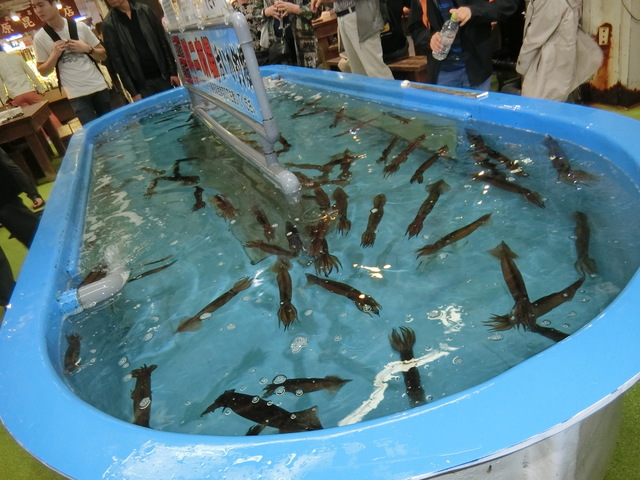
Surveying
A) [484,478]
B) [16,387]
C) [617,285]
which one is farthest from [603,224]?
[16,387]

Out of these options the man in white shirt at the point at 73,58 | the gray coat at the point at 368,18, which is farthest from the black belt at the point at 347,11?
the man in white shirt at the point at 73,58

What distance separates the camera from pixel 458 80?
356 centimetres

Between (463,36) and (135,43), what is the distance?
4.63m

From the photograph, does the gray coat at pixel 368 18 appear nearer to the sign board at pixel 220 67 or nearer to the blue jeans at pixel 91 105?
the sign board at pixel 220 67

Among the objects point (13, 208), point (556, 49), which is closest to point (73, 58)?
point (13, 208)

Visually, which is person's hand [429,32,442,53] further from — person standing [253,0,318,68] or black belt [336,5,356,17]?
person standing [253,0,318,68]

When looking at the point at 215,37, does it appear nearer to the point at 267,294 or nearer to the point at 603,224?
the point at 267,294

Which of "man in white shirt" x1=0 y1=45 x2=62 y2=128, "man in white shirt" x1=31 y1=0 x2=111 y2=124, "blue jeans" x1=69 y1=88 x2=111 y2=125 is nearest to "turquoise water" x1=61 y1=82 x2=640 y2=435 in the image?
"man in white shirt" x1=31 y1=0 x2=111 y2=124

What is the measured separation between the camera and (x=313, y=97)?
4.89 m

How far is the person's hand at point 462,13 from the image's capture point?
286 centimetres

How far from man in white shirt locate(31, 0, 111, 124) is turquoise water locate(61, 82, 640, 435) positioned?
3.32 metres

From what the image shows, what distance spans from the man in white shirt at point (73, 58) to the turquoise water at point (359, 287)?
332 cm

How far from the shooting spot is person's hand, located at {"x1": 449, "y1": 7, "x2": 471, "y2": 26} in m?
2.86

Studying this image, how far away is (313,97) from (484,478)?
4466 mm
